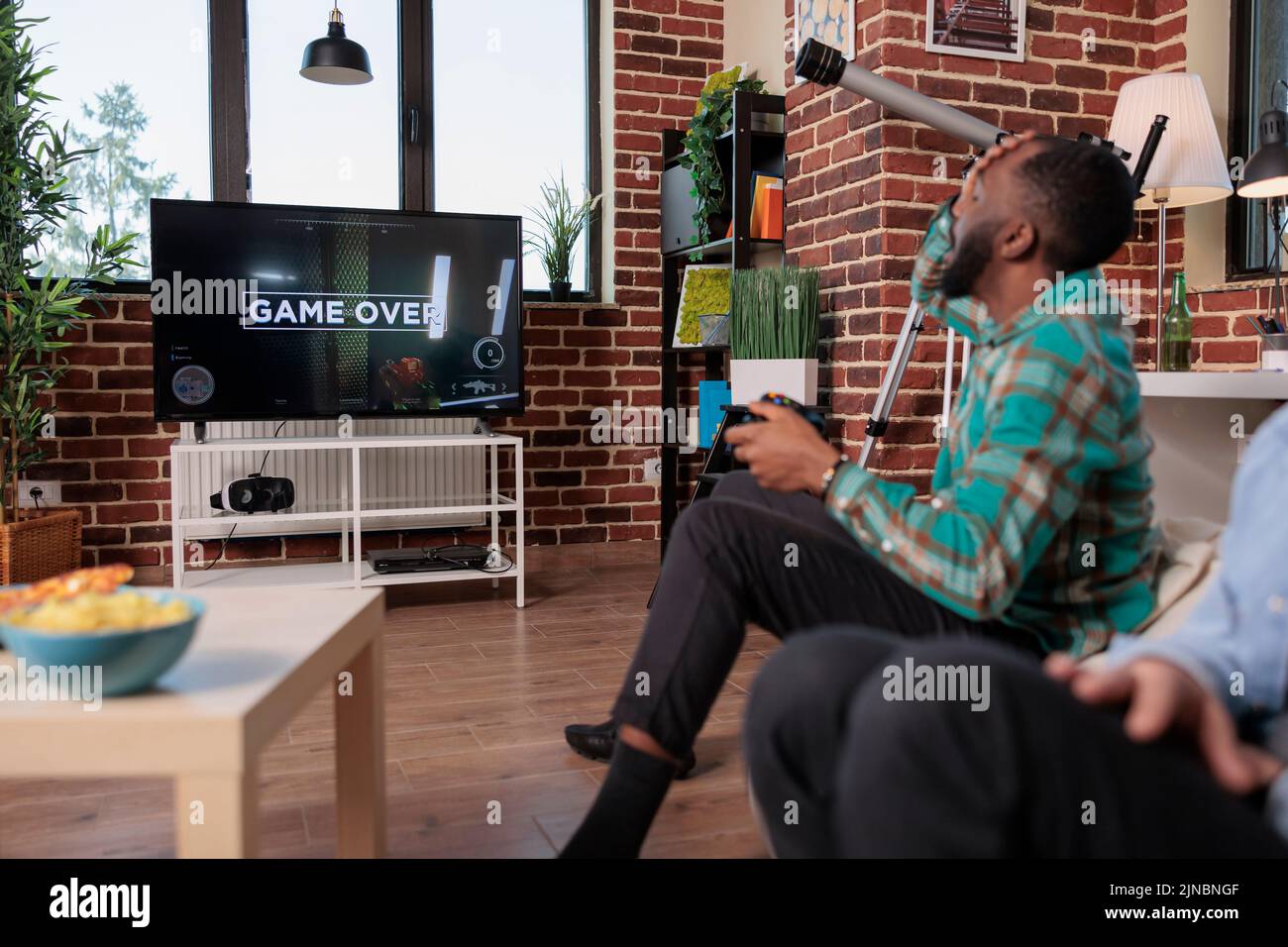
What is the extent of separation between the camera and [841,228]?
10.9 feet

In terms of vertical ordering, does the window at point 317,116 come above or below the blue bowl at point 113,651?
above

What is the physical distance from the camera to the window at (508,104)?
14.5 ft

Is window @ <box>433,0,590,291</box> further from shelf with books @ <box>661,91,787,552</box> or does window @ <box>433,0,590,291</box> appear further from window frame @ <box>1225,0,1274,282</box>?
window frame @ <box>1225,0,1274,282</box>

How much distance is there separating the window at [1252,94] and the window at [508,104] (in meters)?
2.43

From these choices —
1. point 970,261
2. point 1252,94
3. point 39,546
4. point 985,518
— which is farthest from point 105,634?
point 1252,94

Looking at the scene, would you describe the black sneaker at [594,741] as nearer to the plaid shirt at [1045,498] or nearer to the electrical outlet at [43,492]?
the plaid shirt at [1045,498]

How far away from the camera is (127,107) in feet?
13.1

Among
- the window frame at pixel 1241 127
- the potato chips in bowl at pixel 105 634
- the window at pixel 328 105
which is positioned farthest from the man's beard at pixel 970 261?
the window at pixel 328 105

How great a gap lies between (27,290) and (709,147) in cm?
232

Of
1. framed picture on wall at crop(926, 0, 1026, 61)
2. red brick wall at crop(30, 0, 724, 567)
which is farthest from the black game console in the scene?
framed picture on wall at crop(926, 0, 1026, 61)

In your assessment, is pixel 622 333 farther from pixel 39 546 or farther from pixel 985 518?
pixel 985 518
